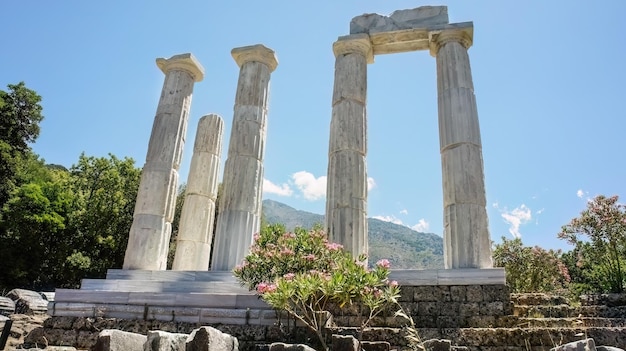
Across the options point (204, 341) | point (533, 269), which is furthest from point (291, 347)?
point (533, 269)

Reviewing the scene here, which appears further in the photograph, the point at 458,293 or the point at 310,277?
the point at 458,293

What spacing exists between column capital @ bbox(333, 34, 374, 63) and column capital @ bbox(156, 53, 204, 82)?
705cm

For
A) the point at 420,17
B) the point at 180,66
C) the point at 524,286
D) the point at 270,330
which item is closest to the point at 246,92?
the point at 180,66

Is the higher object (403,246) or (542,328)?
(403,246)

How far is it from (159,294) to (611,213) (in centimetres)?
2182

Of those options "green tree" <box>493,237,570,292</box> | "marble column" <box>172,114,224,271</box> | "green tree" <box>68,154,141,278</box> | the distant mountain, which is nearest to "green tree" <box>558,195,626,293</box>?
"green tree" <box>493,237,570,292</box>

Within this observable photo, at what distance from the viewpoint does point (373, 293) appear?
1131 centimetres

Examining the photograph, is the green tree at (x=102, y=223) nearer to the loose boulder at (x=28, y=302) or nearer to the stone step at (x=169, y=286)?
the loose boulder at (x=28, y=302)

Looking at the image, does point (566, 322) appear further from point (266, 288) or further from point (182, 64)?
point (182, 64)

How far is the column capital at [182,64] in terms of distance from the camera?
22.0 m

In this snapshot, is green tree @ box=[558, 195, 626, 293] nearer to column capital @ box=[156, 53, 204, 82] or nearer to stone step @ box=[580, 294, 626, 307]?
stone step @ box=[580, 294, 626, 307]

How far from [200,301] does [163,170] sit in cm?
809

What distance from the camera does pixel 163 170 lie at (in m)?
20.0

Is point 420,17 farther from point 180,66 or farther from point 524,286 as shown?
point 524,286
